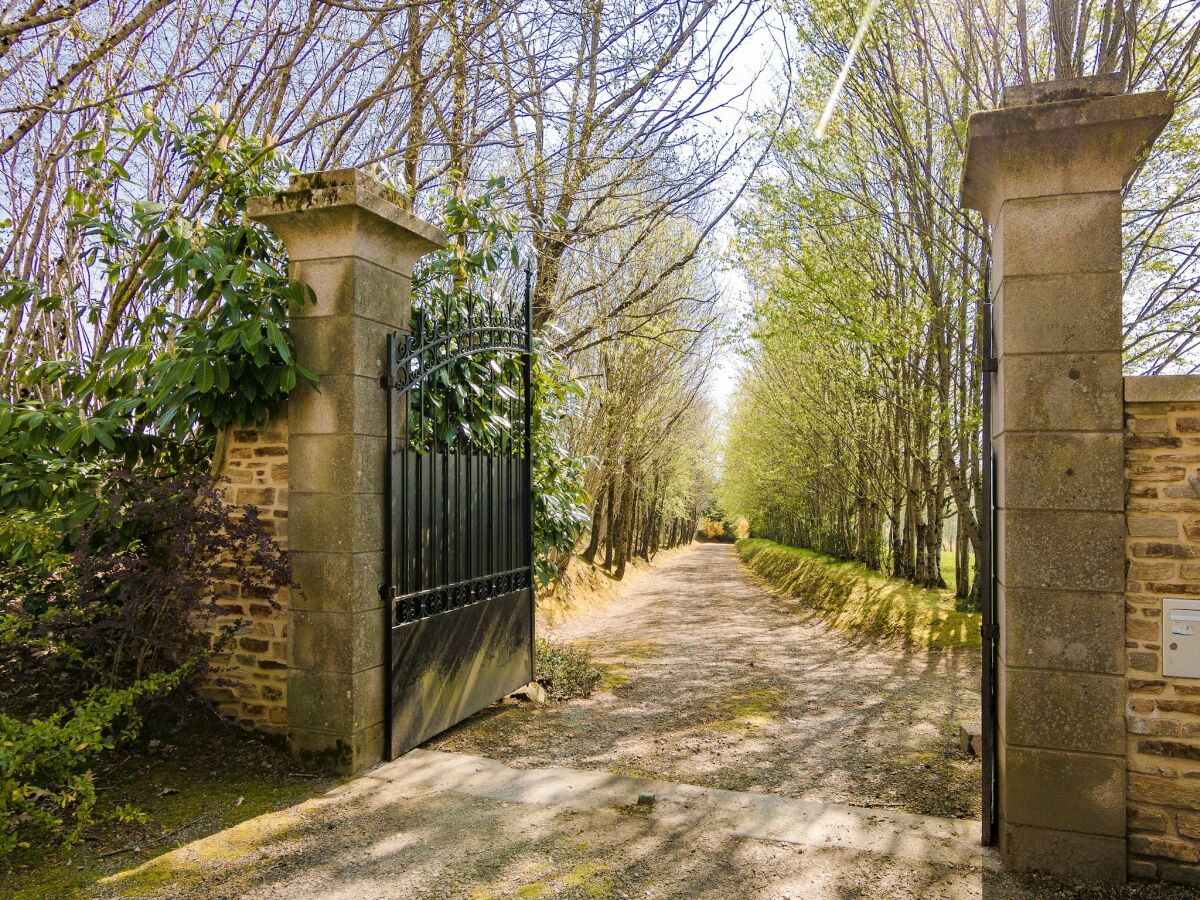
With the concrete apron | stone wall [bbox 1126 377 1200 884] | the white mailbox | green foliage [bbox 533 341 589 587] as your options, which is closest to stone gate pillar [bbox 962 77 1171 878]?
stone wall [bbox 1126 377 1200 884]

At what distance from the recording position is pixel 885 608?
12.1m

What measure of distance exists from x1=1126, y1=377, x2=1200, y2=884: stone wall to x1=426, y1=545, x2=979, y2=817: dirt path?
110 centimetres

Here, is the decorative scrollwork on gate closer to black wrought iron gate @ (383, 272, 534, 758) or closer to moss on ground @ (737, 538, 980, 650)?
black wrought iron gate @ (383, 272, 534, 758)

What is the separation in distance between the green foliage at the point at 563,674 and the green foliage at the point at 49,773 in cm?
369

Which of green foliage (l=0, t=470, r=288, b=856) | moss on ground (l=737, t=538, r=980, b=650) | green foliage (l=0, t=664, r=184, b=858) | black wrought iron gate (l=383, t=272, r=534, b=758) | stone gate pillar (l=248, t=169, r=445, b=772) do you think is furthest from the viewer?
moss on ground (l=737, t=538, r=980, b=650)

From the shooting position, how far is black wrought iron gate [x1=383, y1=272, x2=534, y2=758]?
4754mm

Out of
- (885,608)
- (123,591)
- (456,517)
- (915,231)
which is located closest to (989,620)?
(456,517)

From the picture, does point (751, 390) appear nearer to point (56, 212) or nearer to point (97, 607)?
point (56, 212)

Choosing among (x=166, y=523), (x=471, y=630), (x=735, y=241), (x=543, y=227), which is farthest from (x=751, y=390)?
(x=166, y=523)

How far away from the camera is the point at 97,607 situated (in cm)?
409

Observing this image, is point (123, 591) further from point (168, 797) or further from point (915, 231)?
point (915, 231)

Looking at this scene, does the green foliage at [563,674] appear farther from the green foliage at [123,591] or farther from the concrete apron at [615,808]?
the green foliage at [123,591]

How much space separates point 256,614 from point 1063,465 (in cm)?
473

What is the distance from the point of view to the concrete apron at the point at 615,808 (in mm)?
3479
